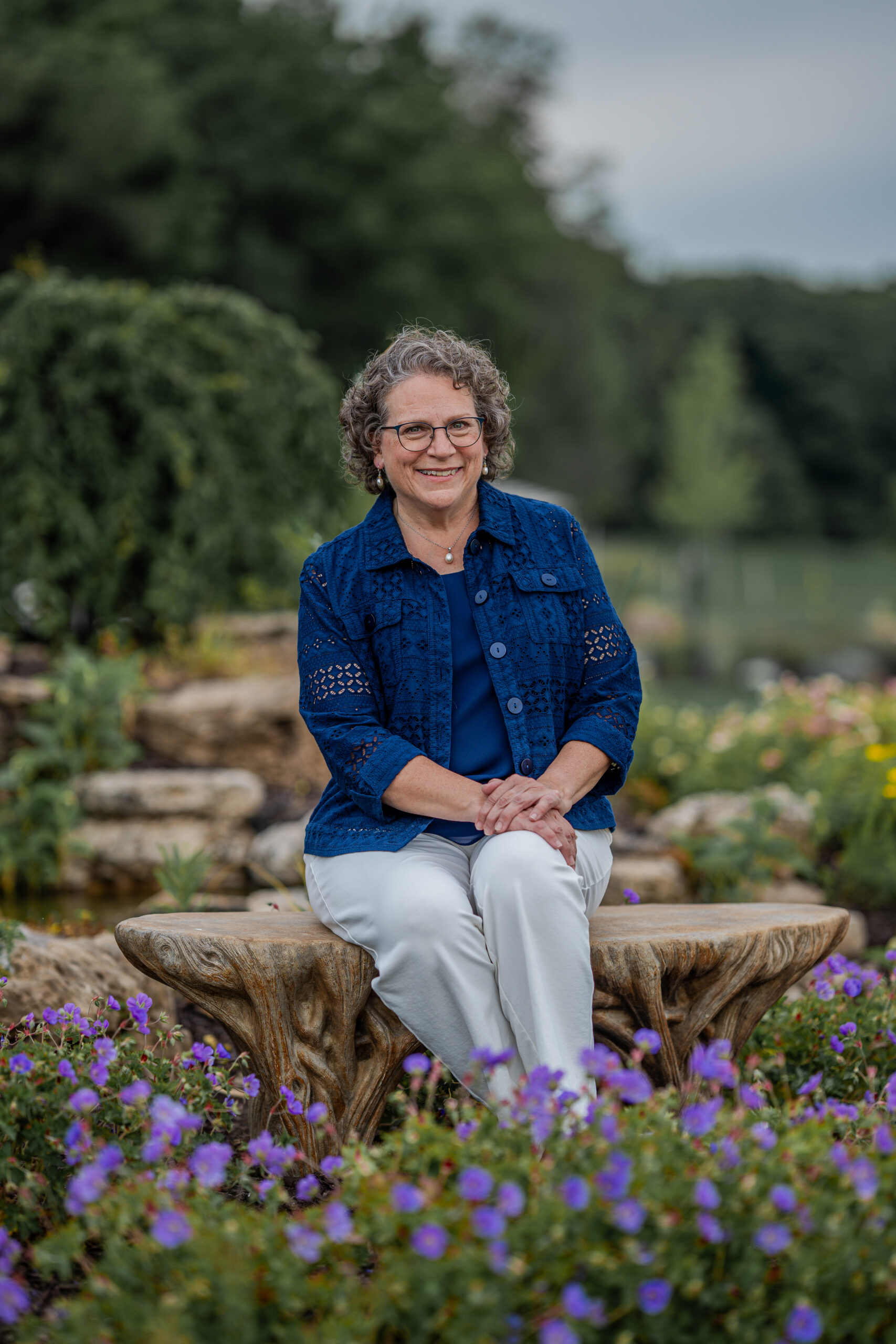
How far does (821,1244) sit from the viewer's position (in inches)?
56.4

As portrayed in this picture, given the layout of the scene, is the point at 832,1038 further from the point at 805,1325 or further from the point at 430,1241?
the point at 430,1241

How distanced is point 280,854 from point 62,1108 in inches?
102

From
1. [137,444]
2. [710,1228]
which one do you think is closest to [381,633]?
[710,1228]

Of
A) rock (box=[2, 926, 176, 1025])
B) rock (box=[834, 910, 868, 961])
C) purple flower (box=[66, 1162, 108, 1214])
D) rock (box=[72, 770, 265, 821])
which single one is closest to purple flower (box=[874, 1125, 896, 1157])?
purple flower (box=[66, 1162, 108, 1214])

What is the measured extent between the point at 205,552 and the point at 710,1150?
6073 mm

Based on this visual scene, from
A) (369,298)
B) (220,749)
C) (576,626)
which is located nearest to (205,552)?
(220,749)

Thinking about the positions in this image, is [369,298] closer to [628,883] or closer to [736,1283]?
[628,883]

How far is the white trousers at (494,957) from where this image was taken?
2.08 metres

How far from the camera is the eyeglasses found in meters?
2.49

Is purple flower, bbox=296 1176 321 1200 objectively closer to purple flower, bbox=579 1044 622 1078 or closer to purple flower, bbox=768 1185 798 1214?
purple flower, bbox=579 1044 622 1078

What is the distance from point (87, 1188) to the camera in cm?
141

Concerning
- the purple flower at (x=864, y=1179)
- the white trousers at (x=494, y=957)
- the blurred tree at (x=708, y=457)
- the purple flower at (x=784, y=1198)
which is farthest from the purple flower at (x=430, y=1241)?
the blurred tree at (x=708, y=457)

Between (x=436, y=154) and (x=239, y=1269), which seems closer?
(x=239, y=1269)

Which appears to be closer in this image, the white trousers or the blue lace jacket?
the white trousers
